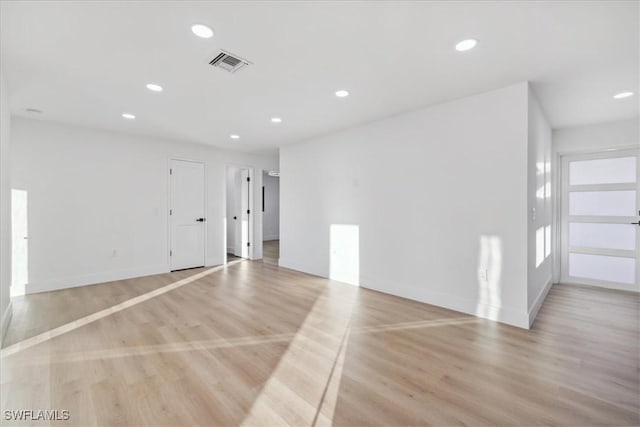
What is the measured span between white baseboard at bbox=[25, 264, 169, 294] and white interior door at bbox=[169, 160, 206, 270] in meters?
0.39

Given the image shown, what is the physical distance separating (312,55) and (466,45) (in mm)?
1239

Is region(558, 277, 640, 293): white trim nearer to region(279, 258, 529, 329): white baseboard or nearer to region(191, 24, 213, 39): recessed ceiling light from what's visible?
region(279, 258, 529, 329): white baseboard

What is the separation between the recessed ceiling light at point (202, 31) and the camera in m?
2.04

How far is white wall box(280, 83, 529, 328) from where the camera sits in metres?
3.03

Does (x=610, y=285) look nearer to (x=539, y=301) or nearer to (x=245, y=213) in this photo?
(x=539, y=301)

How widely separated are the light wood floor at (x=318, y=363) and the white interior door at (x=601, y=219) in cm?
Answer: 70

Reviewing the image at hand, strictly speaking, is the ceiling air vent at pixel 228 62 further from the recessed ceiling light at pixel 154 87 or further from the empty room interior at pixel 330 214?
the recessed ceiling light at pixel 154 87

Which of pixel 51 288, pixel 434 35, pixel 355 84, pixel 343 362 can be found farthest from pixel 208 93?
pixel 51 288

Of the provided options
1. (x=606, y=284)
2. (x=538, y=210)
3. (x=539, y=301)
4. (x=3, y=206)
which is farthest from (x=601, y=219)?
(x=3, y=206)

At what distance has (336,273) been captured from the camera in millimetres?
4887

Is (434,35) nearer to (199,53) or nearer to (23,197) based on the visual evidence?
(199,53)

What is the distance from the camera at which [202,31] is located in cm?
209

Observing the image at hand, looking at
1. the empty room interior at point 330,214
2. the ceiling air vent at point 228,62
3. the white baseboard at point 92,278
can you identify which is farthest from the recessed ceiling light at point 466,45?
the white baseboard at point 92,278

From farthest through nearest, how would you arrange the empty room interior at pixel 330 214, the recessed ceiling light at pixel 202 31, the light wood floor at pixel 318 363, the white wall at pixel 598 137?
the white wall at pixel 598 137 < the recessed ceiling light at pixel 202 31 < the empty room interior at pixel 330 214 < the light wood floor at pixel 318 363
